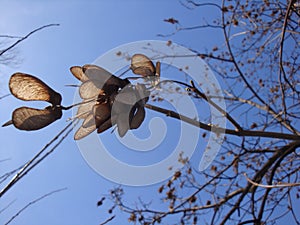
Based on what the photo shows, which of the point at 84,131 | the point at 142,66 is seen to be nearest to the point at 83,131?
the point at 84,131

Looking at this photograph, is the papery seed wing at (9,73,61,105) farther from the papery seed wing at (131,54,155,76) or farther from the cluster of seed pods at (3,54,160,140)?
the papery seed wing at (131,54,155,76)

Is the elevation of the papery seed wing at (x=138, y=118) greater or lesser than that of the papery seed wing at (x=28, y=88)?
greater

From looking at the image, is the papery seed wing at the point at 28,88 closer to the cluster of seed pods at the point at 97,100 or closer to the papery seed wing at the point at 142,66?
the cluster of seed pods at the point at 97,100

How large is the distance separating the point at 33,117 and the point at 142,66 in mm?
144

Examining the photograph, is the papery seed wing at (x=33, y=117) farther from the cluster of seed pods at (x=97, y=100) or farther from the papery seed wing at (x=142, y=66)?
the papery seed wing at (x=142, y=66)

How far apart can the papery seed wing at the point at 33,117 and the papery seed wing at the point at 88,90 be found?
0.11 feet

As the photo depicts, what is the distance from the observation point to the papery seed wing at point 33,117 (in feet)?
1.13

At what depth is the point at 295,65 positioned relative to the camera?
1.69 metres

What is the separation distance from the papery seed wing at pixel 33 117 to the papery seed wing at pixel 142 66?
0.11 m

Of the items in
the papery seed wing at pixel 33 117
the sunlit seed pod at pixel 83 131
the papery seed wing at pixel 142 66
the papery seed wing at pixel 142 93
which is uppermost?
the papery seed wing at pixel 142 66

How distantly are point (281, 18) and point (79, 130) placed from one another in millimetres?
1492

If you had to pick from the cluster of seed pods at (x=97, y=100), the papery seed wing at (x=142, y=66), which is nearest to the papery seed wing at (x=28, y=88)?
the cluster of seed pods at (x=97, y=100)

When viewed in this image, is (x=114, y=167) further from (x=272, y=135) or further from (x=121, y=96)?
(x=272, y=135)

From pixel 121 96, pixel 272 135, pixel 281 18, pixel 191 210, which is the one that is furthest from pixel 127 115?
pixel 281 18
